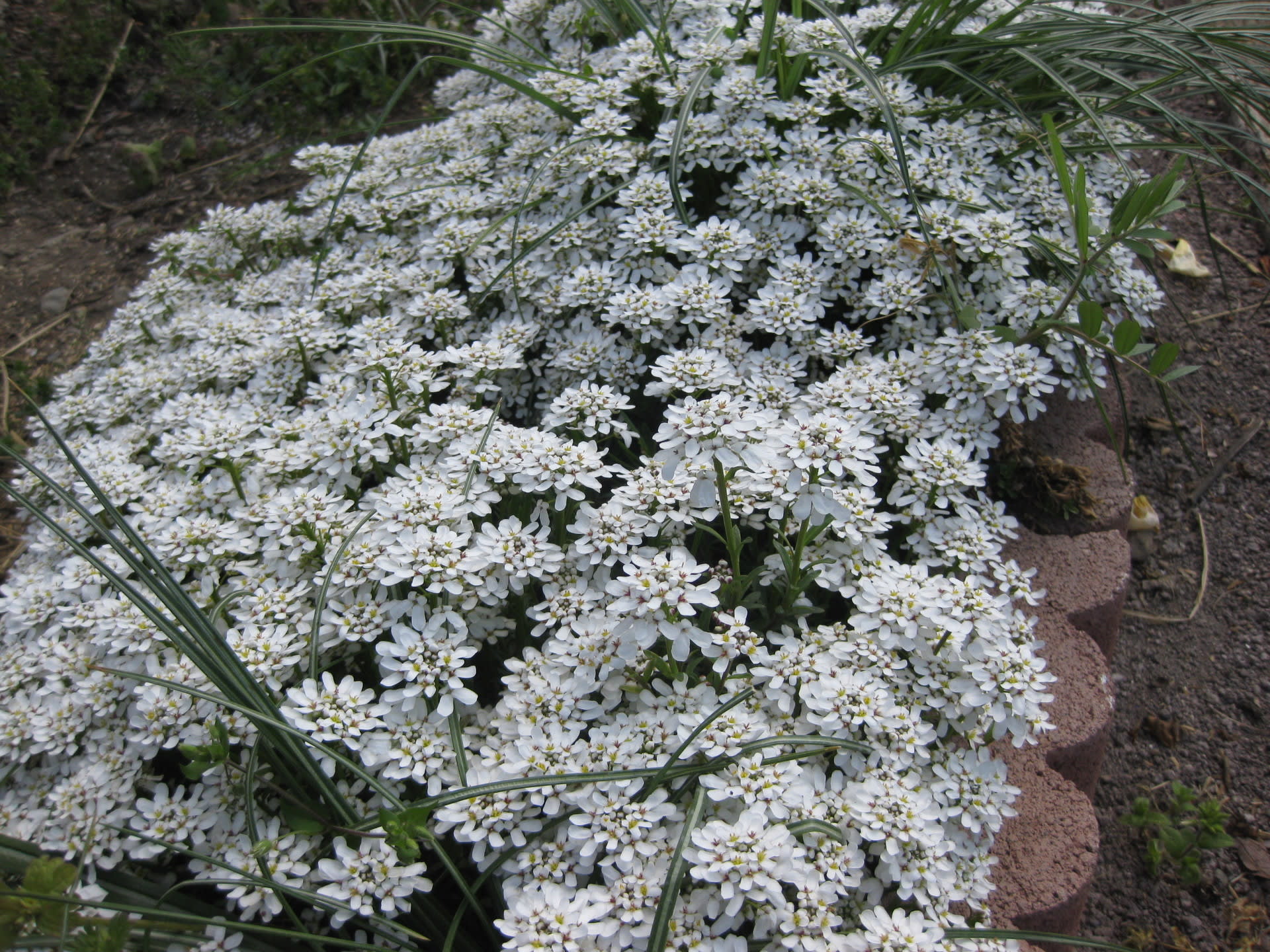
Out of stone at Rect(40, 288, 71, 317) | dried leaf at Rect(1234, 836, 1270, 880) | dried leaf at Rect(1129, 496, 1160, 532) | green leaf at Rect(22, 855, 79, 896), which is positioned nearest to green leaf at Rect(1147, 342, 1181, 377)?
dried leaf at Rect(1129, 496, 1160, 532)

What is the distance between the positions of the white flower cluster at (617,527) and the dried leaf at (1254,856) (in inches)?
46.9

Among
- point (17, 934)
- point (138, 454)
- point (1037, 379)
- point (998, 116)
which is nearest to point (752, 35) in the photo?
point (998, 116)

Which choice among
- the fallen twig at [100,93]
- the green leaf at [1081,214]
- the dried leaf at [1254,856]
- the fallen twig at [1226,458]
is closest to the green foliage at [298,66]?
the fallen twig at [100,93]

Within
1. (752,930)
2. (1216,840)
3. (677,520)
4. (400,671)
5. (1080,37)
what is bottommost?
(1216,840)

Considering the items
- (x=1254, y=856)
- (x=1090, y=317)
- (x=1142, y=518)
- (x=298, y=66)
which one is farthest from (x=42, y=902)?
(x=298, y=66)

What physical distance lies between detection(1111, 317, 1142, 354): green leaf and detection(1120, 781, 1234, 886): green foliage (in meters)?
1.37

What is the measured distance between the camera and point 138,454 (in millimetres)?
2863

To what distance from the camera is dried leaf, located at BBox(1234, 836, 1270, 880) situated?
2.56 m

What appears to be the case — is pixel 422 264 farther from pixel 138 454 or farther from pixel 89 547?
pixel 89 547

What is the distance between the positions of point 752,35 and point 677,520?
90.7 inches

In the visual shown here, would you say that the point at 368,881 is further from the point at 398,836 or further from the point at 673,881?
the point at 673,881

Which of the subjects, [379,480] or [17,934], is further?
[379,480]

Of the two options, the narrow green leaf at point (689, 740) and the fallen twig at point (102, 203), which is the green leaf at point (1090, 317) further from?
the fallen twig at point (102, 203)

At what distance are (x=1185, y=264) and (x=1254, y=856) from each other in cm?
274
